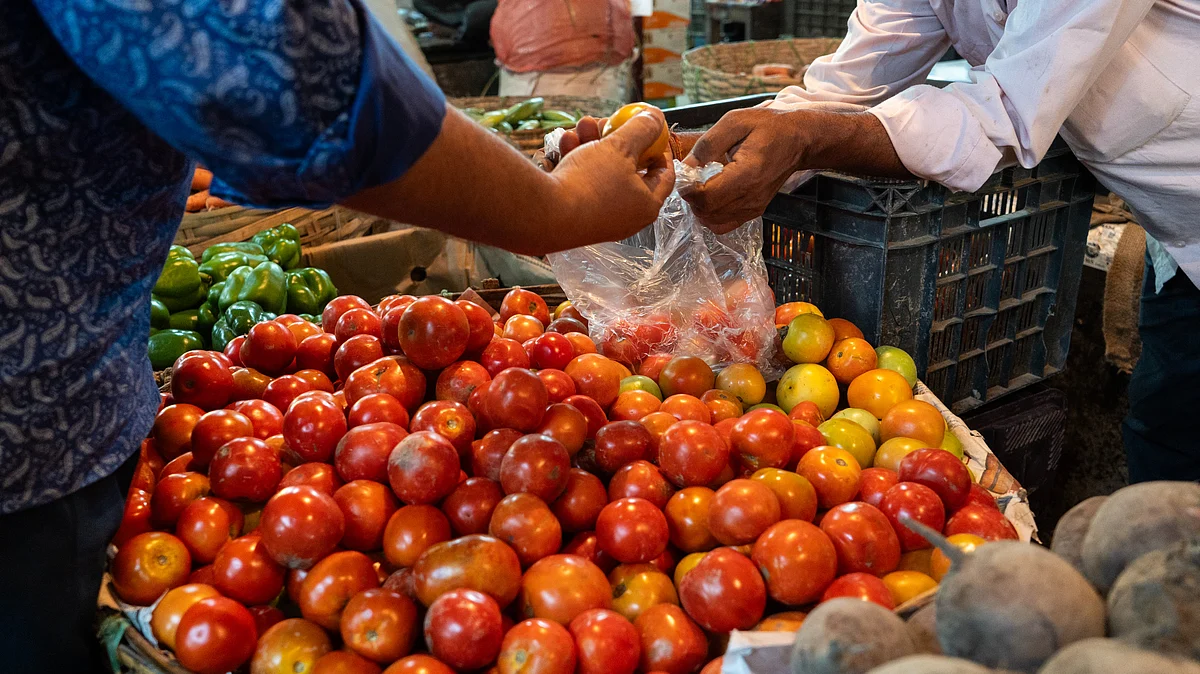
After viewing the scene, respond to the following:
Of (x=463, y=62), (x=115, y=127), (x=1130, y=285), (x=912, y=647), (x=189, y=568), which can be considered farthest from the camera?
(x=463, y=62)

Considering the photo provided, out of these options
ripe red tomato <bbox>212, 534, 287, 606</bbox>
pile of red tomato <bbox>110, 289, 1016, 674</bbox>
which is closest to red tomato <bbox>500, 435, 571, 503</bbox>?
pile of red tomato <bbox>110, 289, 1016, 674</bbox>

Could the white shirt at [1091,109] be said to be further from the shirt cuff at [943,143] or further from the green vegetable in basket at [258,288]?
the green vegetable in basket at [258,288]

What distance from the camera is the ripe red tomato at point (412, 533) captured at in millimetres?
1280

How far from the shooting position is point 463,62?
24.1ft

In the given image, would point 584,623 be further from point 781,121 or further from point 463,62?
point 463,62

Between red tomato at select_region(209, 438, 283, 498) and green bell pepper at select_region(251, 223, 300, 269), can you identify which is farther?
green bell pepper at select_region(251, 223, 300, 269)

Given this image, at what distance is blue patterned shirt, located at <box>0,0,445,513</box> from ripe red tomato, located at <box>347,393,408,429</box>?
1.20ft

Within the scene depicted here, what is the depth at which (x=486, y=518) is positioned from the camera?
1.33 meters

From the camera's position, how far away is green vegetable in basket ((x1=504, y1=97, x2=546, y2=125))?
4.37m

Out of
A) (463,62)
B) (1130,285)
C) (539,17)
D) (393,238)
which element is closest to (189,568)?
(393,238)

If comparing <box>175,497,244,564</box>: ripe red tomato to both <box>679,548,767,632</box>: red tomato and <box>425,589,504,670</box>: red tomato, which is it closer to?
<box>425,589,504,670</box>: red tomato

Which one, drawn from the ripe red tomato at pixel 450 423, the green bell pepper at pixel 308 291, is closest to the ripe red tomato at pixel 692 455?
the ripe red tomato at pixel 450 423

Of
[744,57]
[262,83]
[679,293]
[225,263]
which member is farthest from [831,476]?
[744,57]

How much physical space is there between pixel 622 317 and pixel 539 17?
11.9ft
